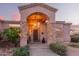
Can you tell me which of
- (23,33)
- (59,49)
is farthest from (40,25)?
(59,49)

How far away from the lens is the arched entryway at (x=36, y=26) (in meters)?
13.1

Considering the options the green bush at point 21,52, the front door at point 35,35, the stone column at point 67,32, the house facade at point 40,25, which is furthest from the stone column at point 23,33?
the stone column at point 67,32

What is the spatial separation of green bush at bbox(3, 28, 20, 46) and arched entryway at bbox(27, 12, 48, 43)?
374 mm

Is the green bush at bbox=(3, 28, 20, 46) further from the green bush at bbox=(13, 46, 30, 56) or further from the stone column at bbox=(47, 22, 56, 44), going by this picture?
the stone column at bbox=(47, 22, 56, 44)

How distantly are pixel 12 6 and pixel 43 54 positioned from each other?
1.61 meters

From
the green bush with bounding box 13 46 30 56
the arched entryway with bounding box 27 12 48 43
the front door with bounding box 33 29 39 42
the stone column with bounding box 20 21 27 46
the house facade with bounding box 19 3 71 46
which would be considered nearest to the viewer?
the green bush with bounding box 13 46 30 56

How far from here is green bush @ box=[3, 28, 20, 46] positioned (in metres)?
12.8

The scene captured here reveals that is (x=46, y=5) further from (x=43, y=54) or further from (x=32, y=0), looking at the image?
(x=43, y=54)

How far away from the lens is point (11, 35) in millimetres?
12961

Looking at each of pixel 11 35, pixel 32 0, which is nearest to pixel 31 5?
pixel 32 0

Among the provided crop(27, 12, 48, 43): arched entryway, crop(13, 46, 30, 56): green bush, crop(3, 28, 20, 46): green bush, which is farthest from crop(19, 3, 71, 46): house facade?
crop(13, 46, 30, 56): green bush

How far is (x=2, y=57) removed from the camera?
12492 millimetres

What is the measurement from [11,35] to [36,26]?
34.2 inches

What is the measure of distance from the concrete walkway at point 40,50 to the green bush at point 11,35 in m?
0.49
